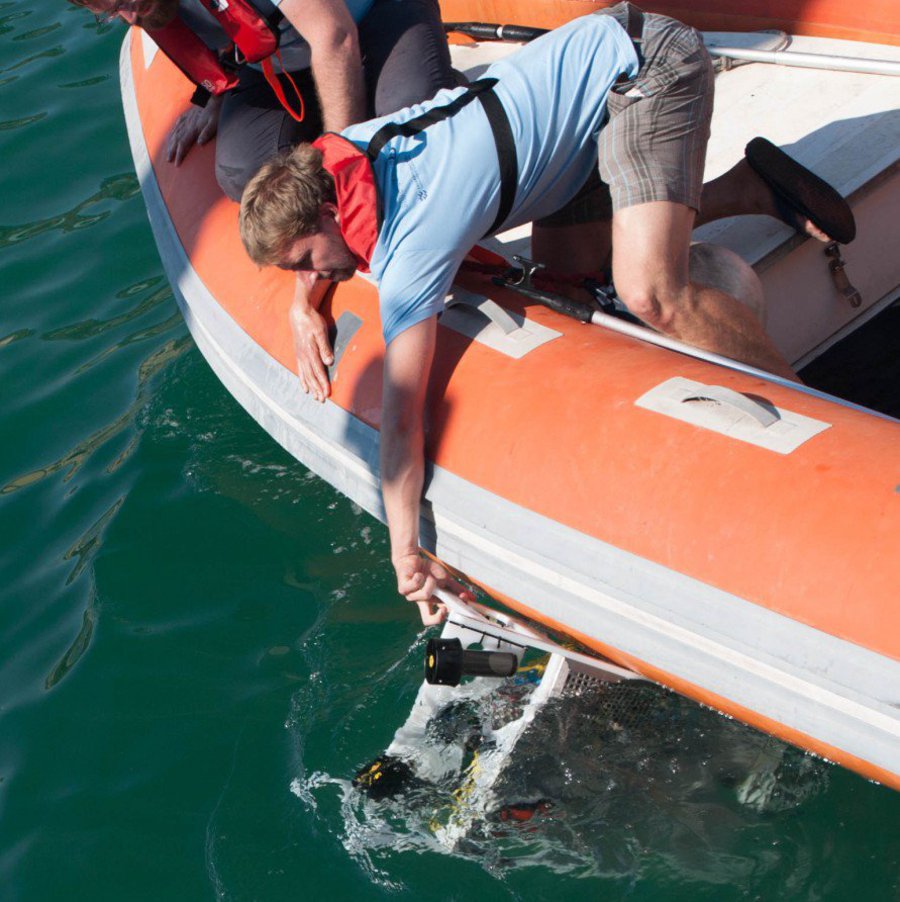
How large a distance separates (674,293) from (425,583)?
28.8 inches

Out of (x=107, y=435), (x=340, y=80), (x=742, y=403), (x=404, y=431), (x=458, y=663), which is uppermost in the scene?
(x=340, y=80)

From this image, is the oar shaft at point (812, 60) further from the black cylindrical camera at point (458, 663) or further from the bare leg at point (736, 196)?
the black cylindrical camera at point (458, 663)

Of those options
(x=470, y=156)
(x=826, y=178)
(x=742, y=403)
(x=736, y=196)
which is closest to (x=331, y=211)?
(x=470, y=156)

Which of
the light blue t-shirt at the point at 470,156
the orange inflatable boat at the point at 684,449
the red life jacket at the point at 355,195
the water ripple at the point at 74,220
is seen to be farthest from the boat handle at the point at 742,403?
the water ripple at the point at 74,220

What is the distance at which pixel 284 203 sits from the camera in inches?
89.5

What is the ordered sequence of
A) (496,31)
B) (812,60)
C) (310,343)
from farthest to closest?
(496,31), (812,60), (310,343)

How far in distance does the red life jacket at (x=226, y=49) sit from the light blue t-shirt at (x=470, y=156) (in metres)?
0.44

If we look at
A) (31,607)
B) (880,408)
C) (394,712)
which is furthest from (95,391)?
(880,408)

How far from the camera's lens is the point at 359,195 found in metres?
2.28

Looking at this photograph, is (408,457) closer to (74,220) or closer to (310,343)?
(310,343)

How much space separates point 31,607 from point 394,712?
1.09 metres

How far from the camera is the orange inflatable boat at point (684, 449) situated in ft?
6.17

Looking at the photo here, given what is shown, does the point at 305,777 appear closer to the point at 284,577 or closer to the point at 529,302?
the point at 284,577

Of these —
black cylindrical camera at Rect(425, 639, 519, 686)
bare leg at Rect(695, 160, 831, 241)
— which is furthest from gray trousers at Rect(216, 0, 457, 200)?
black cylindrical camera at Rect(425, 639, 519, 686)
